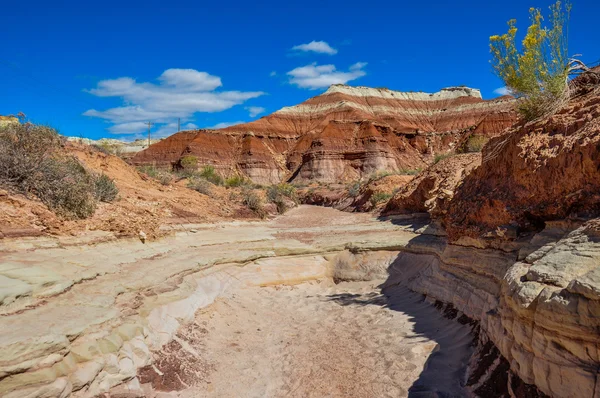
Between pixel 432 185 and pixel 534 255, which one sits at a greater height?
pixel 432 185

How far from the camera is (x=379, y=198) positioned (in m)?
20.5

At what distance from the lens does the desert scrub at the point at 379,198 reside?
20.1m

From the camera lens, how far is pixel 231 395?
454 centimetres

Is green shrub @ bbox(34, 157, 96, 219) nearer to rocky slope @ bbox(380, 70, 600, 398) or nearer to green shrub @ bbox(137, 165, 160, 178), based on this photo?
rocky slope @ bbox(380, 70, 600, 398)

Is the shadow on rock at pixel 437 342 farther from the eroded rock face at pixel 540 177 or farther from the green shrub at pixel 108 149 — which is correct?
the green shrub at pixel 108 149

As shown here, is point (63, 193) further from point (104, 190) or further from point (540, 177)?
point (540, 177)

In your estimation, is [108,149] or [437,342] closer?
[437,342]

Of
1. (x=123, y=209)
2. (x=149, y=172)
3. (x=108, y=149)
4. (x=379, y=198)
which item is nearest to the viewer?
(x=123, y=209)

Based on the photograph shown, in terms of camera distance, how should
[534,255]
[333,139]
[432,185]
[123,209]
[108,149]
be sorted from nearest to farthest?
[534,255] → [123,209] → [432,185] → [108,149] → [333,139]

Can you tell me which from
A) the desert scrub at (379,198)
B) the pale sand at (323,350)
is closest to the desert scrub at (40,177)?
the pale sand at (323,350)

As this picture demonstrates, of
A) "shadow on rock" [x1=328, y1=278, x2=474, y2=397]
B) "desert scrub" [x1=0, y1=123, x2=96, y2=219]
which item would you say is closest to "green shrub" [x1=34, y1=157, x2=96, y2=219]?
"desert scrub" [x1=0, y1=123, x2=96, y2=219]

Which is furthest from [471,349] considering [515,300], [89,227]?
[89,227]

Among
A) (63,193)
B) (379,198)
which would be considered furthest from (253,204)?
(63,193)

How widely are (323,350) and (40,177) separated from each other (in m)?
6.74
